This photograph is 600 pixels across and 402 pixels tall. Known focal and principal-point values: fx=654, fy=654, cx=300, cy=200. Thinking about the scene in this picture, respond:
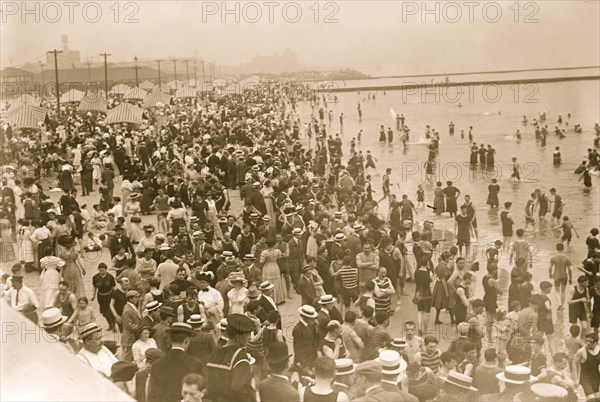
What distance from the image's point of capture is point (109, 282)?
360 inches

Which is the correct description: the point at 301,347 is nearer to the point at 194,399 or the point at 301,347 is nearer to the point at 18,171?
the point at 194,399

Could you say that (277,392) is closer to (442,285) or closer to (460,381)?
(460,381)

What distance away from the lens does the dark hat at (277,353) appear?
6082mm

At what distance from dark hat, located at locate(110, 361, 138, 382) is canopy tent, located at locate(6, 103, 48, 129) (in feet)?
58.4

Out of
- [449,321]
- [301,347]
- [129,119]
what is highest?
[129,119]

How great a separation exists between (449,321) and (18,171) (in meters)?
16.1

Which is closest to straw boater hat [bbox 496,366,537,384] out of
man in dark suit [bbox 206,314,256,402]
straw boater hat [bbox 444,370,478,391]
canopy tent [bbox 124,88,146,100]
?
straw boater hat [bbox 444,370,478,391]

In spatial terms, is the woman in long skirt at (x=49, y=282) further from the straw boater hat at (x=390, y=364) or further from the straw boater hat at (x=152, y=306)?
the straw boater hat at (x=390, y=364)

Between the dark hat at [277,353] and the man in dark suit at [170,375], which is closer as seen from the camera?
the man in dark suit at [170,375]

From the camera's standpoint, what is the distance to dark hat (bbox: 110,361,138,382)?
18.7ft

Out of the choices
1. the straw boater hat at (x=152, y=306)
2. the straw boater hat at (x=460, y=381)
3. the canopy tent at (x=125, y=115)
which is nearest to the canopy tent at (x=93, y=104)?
the canopy tent at (x=125, y=115)

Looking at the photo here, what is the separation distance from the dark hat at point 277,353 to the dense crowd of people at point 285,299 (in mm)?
28

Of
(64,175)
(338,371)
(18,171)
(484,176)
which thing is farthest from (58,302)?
(484,176)

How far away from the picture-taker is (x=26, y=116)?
2184cm
